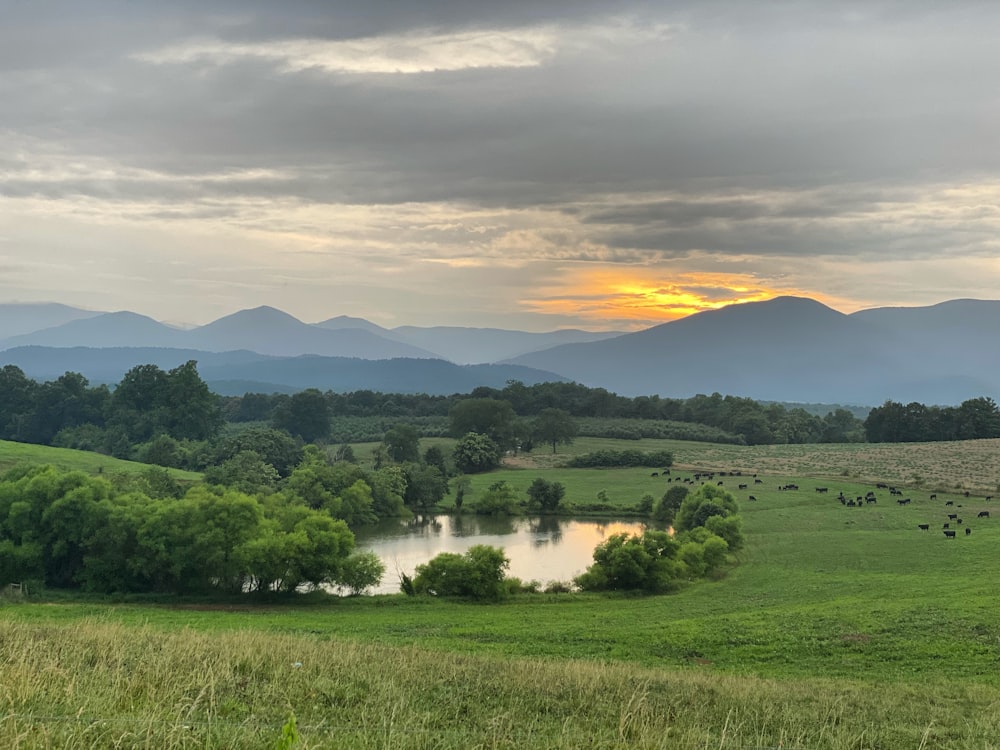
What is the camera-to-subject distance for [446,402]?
168 meters

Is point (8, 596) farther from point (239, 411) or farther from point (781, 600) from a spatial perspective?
point (239, 411)

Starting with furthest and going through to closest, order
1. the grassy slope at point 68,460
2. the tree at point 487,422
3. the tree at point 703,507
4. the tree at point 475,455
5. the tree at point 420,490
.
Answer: the tree at point 487,422, the tree at point 475,455, the tree at point 420,490, the grassy slope at point 68,460, the tree at point 703,507

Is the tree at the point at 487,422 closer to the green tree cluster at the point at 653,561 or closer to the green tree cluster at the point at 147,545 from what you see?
the green tree cluster at the point at 653,561

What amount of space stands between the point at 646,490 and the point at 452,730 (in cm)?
7208

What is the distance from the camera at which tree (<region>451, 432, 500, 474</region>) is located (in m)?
100

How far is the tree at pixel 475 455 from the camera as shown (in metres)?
100

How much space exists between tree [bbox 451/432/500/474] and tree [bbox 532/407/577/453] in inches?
549

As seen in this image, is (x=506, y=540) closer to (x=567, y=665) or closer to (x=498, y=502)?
(x=498, y=502)

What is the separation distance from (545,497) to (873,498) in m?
31.6

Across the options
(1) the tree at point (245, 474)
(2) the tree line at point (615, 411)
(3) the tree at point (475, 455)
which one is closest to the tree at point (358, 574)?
(1) the tree at point (245, 474)

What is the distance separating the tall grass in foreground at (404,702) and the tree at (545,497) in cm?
5749

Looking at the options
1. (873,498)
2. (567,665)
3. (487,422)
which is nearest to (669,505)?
(873,498)

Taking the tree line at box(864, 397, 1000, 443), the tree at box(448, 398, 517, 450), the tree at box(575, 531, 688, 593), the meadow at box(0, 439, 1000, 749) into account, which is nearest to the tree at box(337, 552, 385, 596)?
the meadow at box(0, 439, 1000, 749)

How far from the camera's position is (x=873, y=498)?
6316 centimetres
